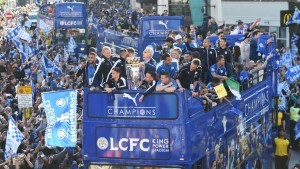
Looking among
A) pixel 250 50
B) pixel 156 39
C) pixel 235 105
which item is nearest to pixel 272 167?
pixel 250 50

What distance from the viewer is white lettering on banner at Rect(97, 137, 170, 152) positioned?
41.4 feet

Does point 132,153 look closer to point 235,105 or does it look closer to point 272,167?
point 235,105

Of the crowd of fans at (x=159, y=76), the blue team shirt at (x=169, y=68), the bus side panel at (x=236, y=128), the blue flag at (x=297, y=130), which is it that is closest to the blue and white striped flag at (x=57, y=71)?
the crowd of fans at (x=159, y=76)

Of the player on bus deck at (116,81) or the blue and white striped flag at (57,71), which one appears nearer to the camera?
the player on bus deck at (116,81)

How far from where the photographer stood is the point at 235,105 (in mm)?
15438

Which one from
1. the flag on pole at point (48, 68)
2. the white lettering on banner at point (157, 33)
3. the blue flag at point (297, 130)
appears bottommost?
the blue flag at point (297, 130)

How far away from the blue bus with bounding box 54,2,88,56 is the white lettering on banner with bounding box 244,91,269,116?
26.1 meters

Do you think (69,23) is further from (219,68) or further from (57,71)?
(219,68)

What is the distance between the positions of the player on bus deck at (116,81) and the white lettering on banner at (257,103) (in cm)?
398

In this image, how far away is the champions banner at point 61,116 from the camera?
14320mm

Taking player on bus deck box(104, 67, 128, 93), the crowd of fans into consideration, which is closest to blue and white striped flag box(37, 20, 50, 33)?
the crowd of fans

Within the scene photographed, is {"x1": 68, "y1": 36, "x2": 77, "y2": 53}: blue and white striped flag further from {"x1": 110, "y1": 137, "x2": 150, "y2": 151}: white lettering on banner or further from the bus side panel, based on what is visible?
{"x1": 110, "y1": 137, "x2": 150, "y2": 151}: white lettering on banner

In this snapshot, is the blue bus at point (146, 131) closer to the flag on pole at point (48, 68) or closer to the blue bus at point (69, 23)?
the flag on pole at point (48, 68)

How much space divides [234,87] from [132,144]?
3262mm
